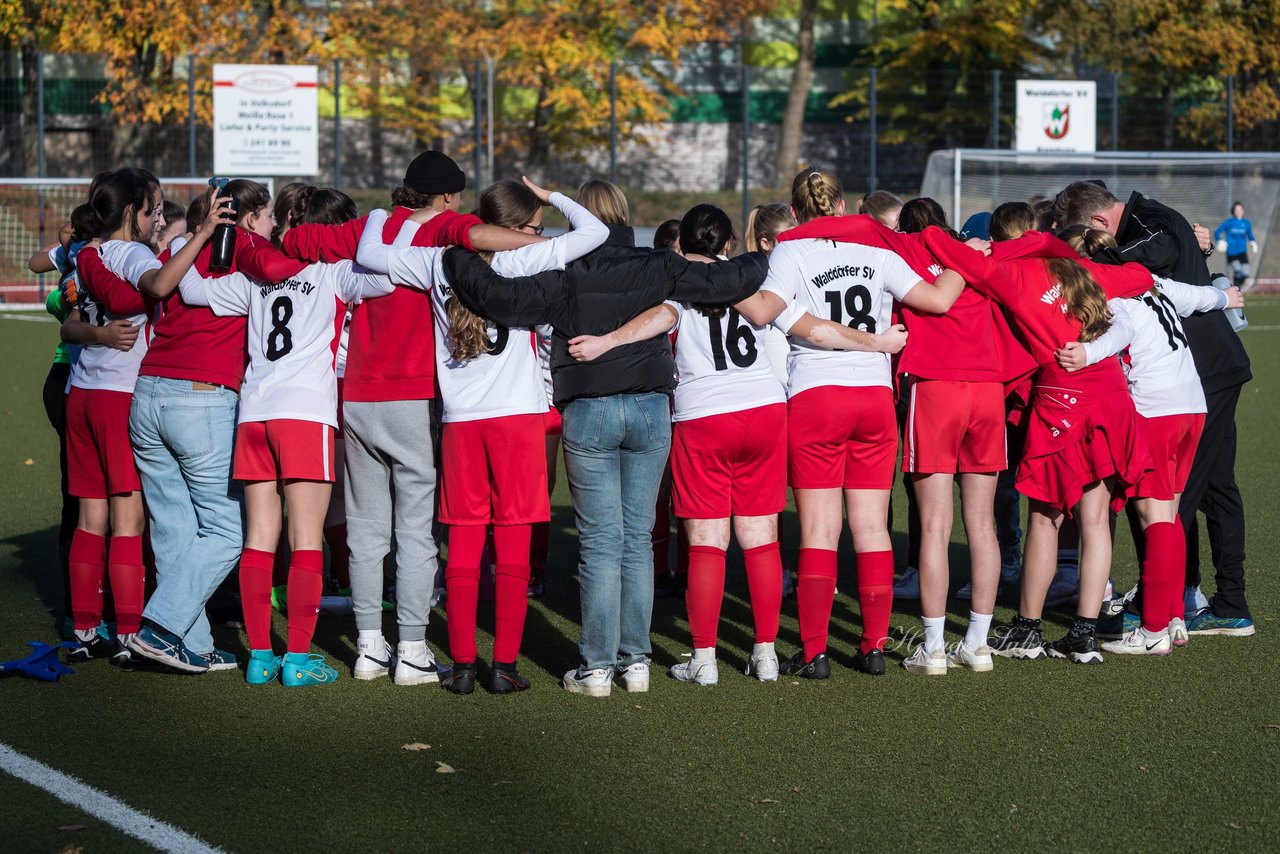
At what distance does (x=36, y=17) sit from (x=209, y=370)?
30811mm

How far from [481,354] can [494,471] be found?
0.46m

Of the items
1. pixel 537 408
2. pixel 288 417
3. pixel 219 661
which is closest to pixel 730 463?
pixel 537 408

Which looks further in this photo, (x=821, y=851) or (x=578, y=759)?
(x=578, y=759)

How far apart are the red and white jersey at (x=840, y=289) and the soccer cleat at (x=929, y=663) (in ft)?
3.79

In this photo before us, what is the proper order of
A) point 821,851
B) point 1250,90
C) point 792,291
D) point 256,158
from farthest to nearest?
point 1250,90 < point 256,158 < point 792,291 < point 821,851

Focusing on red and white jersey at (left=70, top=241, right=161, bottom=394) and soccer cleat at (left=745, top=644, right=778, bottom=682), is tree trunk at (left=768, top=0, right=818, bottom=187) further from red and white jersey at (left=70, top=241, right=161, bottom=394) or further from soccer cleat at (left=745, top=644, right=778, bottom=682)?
soccer cleat at (left=745, top=644, right=778, bottom=682)

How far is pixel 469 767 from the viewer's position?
4828mm

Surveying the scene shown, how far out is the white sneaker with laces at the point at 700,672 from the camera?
577 centimetres

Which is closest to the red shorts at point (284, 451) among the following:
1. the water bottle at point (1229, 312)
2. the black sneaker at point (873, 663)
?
the black sneaker at point (873, 663)

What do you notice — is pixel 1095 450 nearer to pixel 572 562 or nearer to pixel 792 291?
pixel 792 291

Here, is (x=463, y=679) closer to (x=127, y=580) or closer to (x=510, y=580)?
(x=510, y=580)

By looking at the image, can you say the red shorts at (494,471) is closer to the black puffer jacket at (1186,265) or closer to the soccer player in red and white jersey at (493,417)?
the soccer player in red and white jersey at (493,417)

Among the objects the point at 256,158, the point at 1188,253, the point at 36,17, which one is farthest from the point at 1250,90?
the point at 1188,253

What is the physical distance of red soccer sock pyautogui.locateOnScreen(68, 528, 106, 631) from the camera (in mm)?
6195
